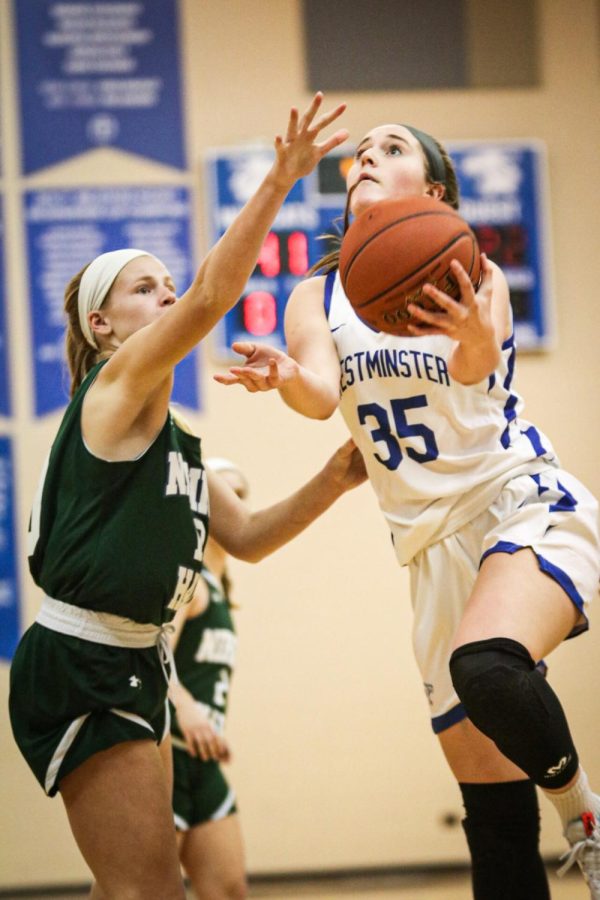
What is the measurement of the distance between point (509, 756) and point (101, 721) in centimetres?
88

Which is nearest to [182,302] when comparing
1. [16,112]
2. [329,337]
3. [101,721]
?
[329,337]

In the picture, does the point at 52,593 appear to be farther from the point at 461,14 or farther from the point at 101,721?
the point at 461,14

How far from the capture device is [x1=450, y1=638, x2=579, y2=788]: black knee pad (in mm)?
2355

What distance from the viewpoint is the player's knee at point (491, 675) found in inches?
92.7

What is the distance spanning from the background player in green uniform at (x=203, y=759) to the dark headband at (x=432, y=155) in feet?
4.49

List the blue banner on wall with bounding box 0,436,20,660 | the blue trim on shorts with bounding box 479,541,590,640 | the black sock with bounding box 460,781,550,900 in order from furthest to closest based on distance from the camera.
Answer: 1. the blue banner on wall with bounding box 0,436,20,660
2. the black sock with bounding box 460,781,550,900
3. the blue trim on shorts with bounding box 479,541,590,640

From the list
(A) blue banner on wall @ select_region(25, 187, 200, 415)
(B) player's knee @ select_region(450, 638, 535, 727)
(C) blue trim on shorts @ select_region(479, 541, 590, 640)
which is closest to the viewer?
(B) player's knee @ select_region(450, 638, 535, 727)

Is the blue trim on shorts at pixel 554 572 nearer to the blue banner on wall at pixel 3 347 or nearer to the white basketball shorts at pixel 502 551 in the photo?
the white basketball shorts at pixel 502 551

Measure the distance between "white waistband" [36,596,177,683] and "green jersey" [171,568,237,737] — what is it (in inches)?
58.3

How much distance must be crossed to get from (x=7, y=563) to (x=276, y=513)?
9.55 ft

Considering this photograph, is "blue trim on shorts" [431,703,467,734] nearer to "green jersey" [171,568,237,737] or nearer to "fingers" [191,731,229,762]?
"fingers" [191,731,229,762]

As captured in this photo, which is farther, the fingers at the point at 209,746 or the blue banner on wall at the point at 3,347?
the blue banner on wall at the point at 3,347

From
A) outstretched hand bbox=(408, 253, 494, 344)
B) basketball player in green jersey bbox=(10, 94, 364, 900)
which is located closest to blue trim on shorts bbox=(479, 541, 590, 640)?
outstretched hand bbox=(408, 253, 494, 344)

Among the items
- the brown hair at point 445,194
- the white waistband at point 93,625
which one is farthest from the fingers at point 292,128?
the white waistband at point 93,625
